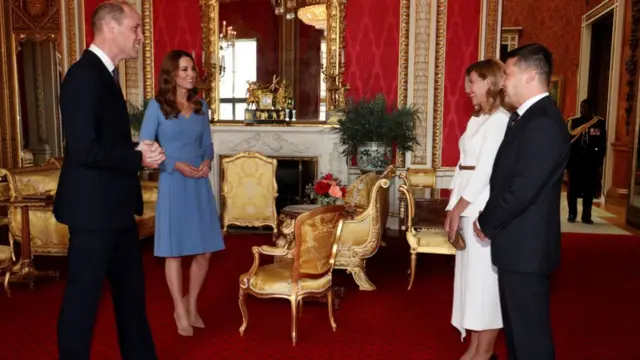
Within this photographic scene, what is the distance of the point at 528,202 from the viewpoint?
88.0 inches

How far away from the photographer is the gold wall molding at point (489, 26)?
Result: 6918 mm

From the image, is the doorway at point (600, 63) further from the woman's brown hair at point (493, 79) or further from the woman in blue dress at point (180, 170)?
the woman in blue dress at point (180, 170)

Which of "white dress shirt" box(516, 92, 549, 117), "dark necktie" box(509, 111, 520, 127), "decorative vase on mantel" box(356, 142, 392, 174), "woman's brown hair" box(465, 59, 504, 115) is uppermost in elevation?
"woman's brown hair" box(465, 59, 504, 115)

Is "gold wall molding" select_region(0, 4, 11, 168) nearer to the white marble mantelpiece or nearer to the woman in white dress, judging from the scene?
the white marble mantelpiece

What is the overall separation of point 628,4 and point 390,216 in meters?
6.09

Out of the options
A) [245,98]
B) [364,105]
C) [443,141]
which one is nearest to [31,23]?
[245,98]

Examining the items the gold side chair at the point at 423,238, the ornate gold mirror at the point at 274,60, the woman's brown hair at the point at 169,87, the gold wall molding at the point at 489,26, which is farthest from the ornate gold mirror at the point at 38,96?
the gold side chair at the point at 423,238

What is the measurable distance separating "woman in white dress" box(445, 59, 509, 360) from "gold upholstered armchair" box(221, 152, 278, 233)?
3.75 metres

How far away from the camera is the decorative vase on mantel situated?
6.46m

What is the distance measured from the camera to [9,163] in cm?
831

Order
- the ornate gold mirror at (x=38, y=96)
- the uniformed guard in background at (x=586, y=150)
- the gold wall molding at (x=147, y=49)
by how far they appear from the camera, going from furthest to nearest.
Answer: the ornate gold mirror at (x=38, y=96) < the uniformed guard in background at (x=586, y=150) < the gold wall molding at (x=147, y=49)

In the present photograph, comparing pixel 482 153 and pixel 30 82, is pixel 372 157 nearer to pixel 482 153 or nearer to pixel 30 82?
pixel 482 153

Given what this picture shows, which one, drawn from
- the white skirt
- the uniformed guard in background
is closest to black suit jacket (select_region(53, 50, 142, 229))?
the white skirt

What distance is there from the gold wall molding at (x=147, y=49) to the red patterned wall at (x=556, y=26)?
8.25 m
